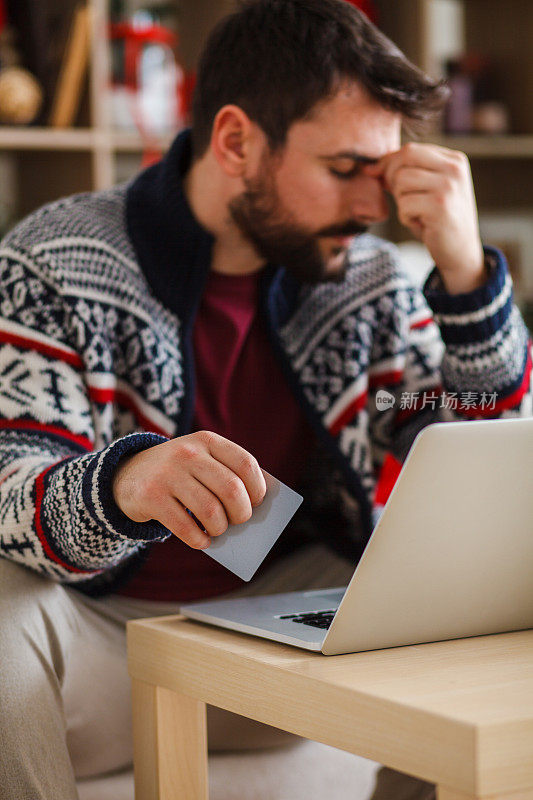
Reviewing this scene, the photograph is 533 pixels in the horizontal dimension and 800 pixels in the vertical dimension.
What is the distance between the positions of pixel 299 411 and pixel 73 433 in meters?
0.33

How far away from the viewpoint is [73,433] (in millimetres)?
1060

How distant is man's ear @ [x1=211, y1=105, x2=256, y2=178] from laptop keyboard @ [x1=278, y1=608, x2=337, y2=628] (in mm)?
658

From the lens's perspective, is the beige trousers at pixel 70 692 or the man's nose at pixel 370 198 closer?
the beige trousers at pixel 70 692

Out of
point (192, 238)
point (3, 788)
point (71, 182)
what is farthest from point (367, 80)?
point (71, 182)

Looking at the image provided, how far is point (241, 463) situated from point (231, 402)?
0.50m

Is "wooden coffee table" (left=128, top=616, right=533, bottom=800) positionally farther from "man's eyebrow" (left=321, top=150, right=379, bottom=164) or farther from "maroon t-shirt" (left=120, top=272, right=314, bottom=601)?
"man's eyebrow" (left=321, top=150, right=379, bottom=164)

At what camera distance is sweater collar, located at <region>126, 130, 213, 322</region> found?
121 centimetres

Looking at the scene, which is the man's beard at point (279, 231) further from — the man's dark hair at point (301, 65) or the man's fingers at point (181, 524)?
the man's fingers at point (181, 524)

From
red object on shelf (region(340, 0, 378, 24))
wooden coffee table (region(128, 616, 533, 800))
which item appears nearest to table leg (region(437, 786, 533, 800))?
wooden coffee table (region(128, 616, 533, 800))

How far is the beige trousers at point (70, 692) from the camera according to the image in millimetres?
Answer: 846

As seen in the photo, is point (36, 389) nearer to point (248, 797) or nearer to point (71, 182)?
point (248, 797)

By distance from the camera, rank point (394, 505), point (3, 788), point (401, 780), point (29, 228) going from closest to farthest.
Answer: point (394, 505) < point (3, 788) < point (401, 780) < point (29, 228)

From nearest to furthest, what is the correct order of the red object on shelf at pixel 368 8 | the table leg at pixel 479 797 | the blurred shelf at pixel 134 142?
the table leg at pixel 479 797 → the blurred shelf at pixel 134 142 → the red object on shelf at pixel 368 8

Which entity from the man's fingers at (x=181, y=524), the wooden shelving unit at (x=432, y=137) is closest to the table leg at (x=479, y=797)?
the man's fingers at (x=181, y=524)
